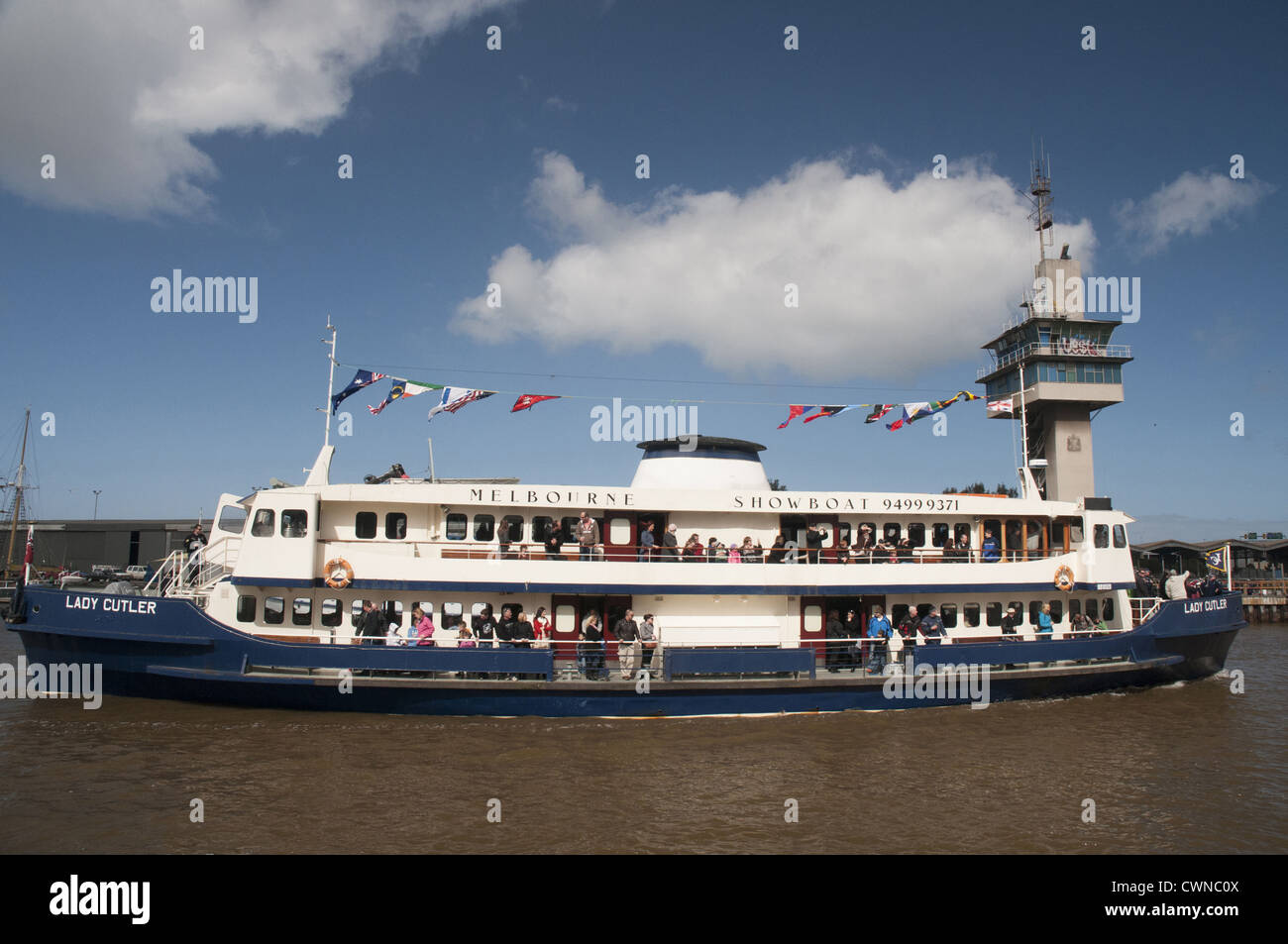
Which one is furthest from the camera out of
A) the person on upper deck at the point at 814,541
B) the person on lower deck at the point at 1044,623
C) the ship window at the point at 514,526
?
the person on lower deck at the point at 1044,623

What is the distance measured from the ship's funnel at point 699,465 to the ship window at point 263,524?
784 cm

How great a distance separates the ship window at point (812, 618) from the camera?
16.5 meters

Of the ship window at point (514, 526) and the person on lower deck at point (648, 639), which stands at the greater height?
the ship window at point (514, 526)

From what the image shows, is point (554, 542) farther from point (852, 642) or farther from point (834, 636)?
point (852, 642)

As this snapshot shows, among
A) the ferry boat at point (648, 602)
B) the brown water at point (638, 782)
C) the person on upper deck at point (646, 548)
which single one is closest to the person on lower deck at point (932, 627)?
the ferry boat at point (648, 602)

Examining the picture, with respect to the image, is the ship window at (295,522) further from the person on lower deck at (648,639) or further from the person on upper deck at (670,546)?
the person on upper deck at (670,546)

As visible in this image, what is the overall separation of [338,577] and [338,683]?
→ 201cm

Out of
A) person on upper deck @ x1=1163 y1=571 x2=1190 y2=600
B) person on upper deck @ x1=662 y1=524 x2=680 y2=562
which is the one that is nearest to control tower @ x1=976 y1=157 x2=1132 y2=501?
person on upper deck @ x1=1163 y1=571 x2=1190 y2=600

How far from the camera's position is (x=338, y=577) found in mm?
14477

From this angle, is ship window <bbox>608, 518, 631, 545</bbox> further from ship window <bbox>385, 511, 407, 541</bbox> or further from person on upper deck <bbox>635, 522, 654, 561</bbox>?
ship window <bbox>385, 511, 407, 541</bbox>

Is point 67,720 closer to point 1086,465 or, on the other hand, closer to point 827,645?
point 827,645

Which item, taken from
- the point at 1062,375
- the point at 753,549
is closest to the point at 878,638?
the point at 753,549
